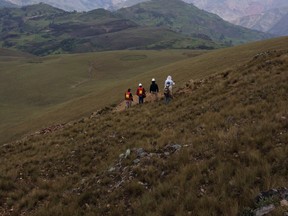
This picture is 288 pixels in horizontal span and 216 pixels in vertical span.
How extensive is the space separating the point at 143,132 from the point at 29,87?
10772 centimetres

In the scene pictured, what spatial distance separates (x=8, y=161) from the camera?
22.5 metres

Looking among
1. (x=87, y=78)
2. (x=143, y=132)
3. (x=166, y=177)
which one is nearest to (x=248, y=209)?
(x=166, y=177)

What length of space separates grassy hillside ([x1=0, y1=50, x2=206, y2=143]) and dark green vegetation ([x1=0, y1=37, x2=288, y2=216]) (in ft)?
114

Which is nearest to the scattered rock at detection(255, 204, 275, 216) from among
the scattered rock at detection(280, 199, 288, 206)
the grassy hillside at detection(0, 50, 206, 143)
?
the scattered rock at detection(280, 199, 288, 206)

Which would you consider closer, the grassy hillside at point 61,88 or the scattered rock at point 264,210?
the scattered rock at point 264,210

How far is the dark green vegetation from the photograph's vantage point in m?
11.3

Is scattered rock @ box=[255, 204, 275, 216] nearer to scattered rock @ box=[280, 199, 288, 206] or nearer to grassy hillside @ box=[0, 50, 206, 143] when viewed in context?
scattered rock @ box=[280, 199, 288, 206]

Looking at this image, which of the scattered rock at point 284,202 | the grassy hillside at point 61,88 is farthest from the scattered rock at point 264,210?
the grassy hillside at point 61,88

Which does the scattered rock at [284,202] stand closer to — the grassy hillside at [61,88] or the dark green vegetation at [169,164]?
the dark green vegetation at [169,164]

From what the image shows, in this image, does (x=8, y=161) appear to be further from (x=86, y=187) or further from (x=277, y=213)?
(x=277, y=213)

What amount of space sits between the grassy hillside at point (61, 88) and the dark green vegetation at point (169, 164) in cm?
3472

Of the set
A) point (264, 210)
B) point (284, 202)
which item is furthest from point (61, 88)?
point (284, 202)

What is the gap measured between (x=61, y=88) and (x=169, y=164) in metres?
107

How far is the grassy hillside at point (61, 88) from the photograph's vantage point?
207 feet
